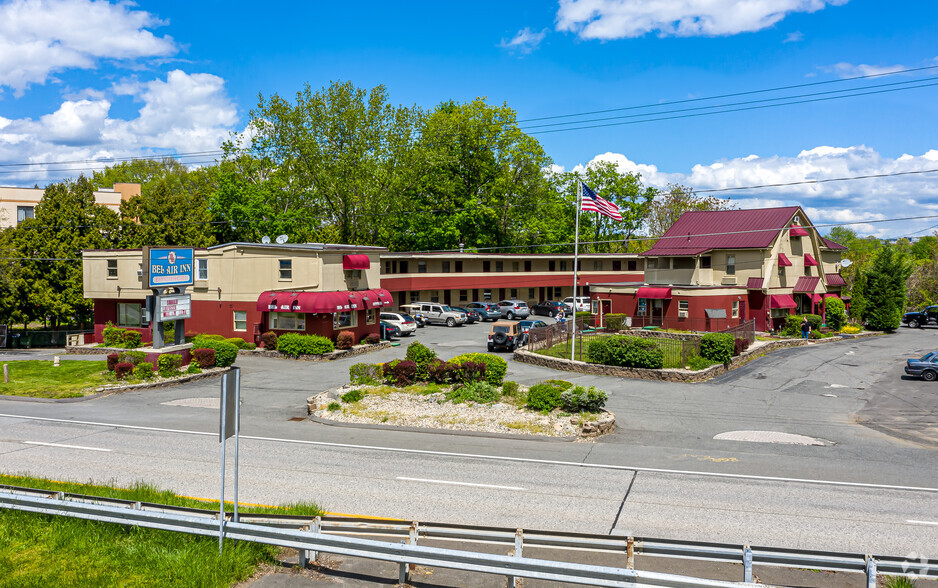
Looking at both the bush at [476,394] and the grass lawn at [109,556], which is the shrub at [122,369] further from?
the grass lawn at [109,556]

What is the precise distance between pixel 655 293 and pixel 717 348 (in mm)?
14596

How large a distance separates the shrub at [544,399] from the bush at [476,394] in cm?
144

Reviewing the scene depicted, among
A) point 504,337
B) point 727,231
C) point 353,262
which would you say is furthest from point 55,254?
point 727,231

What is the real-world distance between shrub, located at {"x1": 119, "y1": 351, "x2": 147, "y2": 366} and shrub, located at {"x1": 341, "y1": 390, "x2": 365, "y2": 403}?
1266 cm

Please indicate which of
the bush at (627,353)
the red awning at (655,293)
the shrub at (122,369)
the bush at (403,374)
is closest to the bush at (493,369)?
the bush at (403,374)

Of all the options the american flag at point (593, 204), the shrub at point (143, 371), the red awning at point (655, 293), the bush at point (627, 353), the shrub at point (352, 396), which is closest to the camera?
the shrub at point (352, 396)

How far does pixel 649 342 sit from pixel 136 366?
2490 centimetres

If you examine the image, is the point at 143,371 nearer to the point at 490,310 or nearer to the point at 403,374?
the point at 403,374

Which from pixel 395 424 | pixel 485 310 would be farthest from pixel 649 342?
pixel 485 310

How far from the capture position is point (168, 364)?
3061cm

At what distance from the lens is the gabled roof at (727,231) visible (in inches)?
2028

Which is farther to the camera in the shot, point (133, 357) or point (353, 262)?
point (353, 262)

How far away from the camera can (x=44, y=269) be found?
165 ft

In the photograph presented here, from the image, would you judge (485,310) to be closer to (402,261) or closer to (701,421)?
(402,261)
